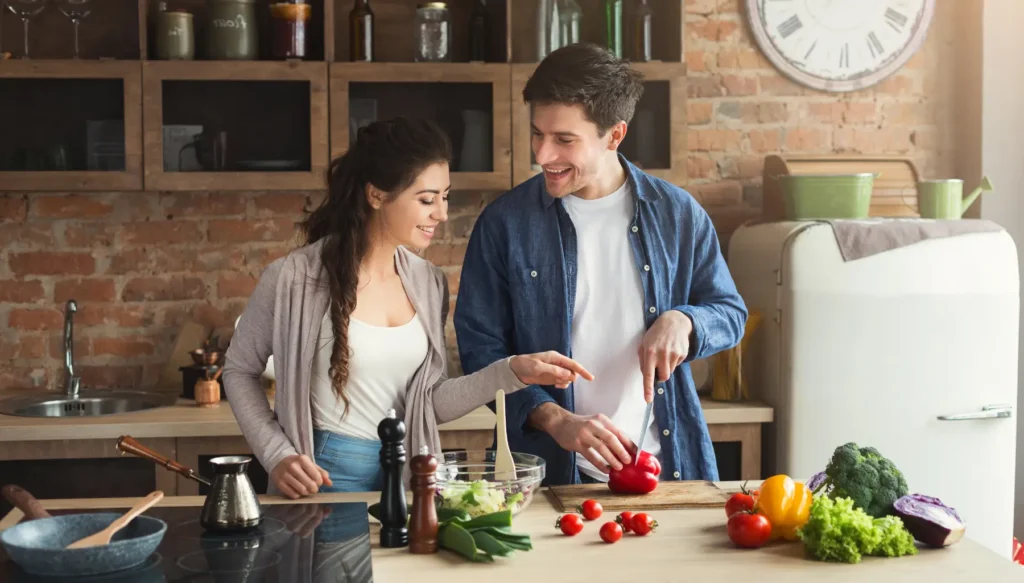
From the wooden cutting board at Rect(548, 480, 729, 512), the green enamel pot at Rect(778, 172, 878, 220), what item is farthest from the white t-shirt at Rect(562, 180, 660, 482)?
the green enamel pot at Rect(778, 172, 878, 220)

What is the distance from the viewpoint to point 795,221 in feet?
11.4

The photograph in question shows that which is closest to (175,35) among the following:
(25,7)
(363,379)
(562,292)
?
(25,7)

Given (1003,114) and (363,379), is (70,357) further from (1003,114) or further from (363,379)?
(1003,114)

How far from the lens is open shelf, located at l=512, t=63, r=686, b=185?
11.4ft

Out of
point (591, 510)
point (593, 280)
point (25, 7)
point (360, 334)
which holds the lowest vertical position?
point (591, 510)

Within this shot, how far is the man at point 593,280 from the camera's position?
7.50ft

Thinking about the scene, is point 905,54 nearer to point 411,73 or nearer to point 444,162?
point 411,73

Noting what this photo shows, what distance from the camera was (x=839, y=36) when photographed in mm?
3863

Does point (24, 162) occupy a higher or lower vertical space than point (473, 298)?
higher

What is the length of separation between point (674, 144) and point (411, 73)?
0.88 m

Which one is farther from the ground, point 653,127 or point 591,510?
point 653,127

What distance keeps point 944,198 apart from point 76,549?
9.40ft

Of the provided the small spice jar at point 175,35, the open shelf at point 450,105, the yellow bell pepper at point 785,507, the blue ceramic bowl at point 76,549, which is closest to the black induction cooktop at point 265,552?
the blue ceramic bowl at point 76,549

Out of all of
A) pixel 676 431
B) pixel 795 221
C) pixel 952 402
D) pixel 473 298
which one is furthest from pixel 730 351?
pixel 473 298
